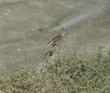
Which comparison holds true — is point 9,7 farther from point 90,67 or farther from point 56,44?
point 90,67

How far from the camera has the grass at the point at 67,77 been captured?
8430 mm

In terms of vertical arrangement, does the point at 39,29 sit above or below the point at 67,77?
below

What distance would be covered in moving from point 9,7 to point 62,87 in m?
7.09

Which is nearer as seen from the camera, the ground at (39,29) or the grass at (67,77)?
the grass at (67,77)

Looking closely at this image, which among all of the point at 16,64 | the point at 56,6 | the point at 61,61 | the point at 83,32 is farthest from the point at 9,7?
the point at 61,61

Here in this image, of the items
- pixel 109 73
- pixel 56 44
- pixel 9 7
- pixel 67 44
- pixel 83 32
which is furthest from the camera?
pixel 9 7

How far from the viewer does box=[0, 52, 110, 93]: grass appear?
27.7ft

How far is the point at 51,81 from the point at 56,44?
1.75 metres

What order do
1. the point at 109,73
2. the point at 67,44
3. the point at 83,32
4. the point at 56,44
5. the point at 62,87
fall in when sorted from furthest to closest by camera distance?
the point at 83,32, the point at 67,44, the point at 56,44, the point at 109,73, the point at 62,87

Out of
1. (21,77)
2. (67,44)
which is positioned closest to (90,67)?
(21,77)

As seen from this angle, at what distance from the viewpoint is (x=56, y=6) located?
51.5 ft

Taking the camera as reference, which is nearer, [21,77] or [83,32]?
[21,77]

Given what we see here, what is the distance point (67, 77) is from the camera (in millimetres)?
8781

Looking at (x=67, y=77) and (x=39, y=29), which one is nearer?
(x=67, y=77)
